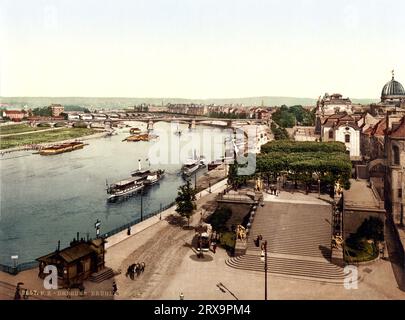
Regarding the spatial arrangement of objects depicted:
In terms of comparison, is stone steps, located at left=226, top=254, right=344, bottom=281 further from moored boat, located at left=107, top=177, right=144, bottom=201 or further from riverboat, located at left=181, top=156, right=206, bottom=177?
riverboat, located at left=181, top=156, right=206, bottom=177

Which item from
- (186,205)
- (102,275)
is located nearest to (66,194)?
(186,205)

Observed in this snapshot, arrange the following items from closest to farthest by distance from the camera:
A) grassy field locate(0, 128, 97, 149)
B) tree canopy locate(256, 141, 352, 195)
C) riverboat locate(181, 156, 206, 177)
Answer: tree canopy locate(256, 141, 352, 195) → riverboat locate(181, 156, 206, 177) → grassy field locate(0, 128, 97, 149)

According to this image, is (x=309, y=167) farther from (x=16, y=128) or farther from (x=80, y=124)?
(x=80, y=124)

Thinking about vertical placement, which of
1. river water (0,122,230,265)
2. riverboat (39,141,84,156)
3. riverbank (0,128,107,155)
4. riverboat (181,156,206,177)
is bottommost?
river water (0,122,230,265)

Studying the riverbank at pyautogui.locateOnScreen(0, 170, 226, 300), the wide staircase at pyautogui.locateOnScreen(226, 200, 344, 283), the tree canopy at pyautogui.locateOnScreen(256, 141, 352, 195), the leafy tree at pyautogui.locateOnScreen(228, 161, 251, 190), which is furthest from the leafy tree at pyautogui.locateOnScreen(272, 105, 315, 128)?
the wide staircase at pyautogui.locateOnScreen(226, 200, 344, 283)

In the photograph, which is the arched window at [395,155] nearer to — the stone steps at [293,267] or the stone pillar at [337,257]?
the stone pillar at [337,257]

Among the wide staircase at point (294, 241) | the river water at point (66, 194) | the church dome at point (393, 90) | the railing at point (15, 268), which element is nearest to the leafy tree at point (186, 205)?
the wide staircase at point (294, 241)
